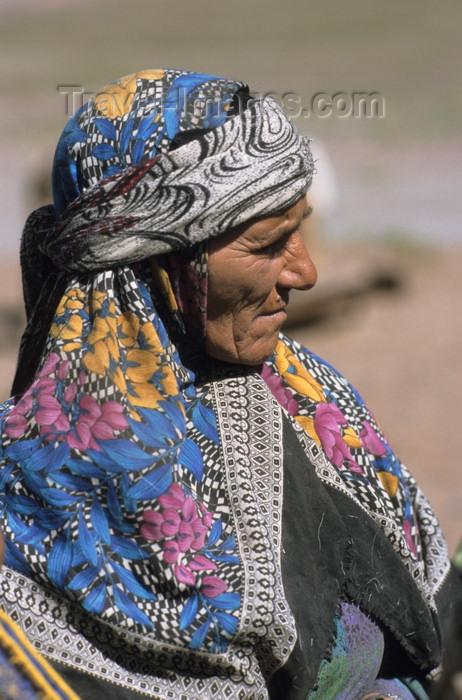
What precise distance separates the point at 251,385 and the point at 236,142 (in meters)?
0.62

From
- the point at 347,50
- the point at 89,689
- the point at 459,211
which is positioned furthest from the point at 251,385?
the point at 347,50

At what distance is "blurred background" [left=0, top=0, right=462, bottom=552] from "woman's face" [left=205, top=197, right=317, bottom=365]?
62.8 inches

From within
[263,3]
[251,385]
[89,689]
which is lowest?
[263,3]

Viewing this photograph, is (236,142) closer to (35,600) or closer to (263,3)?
(35,600)

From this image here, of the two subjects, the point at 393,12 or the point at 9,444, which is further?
the point at 393,12

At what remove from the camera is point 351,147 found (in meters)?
16.0

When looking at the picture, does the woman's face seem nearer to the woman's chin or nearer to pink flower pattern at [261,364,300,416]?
the woman's chin

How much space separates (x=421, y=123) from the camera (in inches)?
673

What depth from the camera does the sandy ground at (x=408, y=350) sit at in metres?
6.73

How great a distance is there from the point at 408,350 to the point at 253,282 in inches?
246

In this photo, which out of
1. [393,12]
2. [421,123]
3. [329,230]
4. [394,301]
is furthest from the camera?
[393,12]

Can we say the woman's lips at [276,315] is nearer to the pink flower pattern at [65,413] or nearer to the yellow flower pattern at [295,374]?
the yellow flower pattern at [295,374]

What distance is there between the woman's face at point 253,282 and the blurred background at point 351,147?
1595 mm

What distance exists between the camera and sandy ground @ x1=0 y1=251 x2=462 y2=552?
6.73 meters
